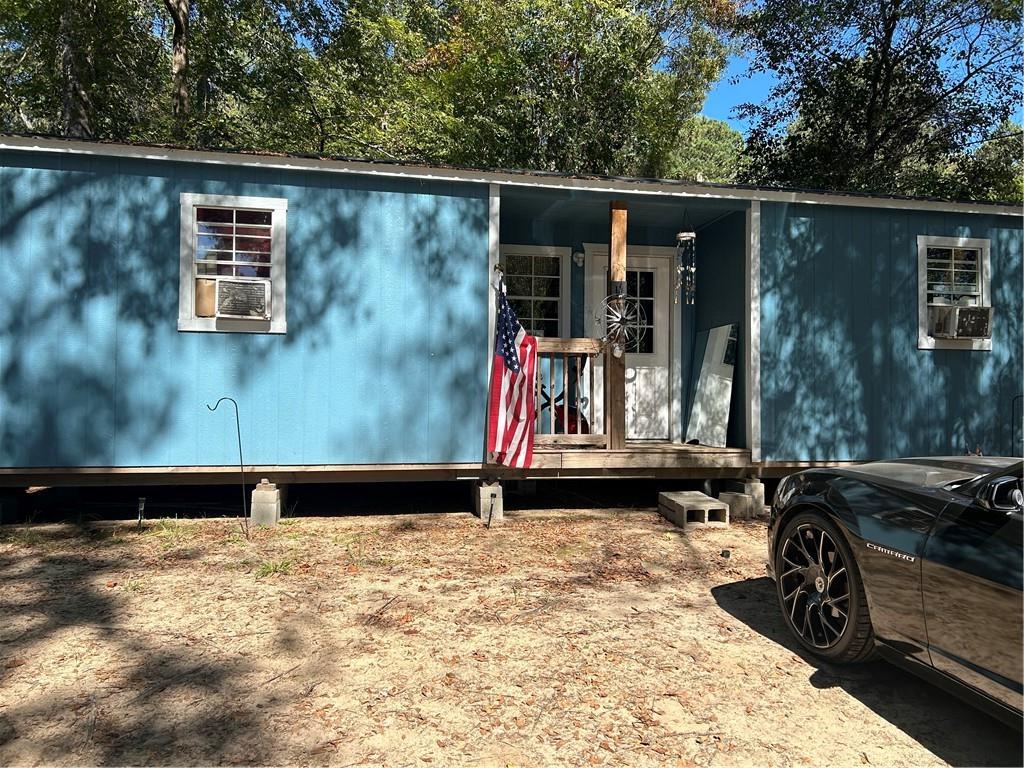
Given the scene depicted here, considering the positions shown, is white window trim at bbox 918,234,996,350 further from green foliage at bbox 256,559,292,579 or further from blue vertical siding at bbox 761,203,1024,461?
green foliage at bbox 256,559,292,579

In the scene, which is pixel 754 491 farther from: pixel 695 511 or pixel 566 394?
pixel 566 394

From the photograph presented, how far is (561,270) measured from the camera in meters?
7.92

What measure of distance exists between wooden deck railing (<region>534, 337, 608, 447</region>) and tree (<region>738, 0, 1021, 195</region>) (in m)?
9.69

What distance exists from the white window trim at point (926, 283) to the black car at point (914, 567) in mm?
4226

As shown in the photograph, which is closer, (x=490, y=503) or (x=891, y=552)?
(x=891, y=552)

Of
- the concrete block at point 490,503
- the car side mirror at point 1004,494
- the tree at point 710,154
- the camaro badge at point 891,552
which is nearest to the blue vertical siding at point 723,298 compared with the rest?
the concrete block at point 490,503

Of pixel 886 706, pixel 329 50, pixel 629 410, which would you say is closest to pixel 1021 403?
pixel 629 410

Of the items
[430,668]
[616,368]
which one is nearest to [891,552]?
[430,668]

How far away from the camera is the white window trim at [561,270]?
7824 millimetres

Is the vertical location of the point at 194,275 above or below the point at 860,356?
above

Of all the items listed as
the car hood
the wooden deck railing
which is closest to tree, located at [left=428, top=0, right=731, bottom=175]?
the wooden deck railing

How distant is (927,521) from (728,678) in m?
1.15

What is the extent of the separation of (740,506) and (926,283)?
3092 millimetres

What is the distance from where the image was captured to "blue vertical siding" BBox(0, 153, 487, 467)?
5469 mm
